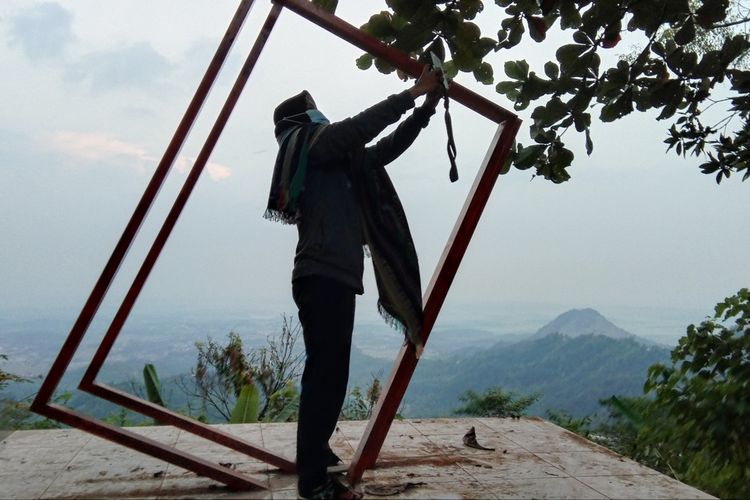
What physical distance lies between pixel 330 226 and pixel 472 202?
875mm

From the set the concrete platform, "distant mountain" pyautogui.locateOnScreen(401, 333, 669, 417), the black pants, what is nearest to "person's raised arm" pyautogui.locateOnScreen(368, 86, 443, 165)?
the black pants

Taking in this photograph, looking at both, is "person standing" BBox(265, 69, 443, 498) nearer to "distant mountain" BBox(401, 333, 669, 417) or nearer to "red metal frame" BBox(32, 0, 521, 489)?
"red metal frame" BBox(32, 0, 521, 489)

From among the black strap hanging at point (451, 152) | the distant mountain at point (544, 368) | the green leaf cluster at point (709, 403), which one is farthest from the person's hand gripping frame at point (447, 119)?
the distant mountain at point (544, 368)

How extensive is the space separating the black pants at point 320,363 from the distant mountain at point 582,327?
33.6 ft

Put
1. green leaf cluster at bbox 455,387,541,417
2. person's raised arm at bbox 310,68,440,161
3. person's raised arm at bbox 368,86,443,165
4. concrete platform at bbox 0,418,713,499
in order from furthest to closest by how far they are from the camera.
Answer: green leaf cluster at bbox 455,387,541,417 < concrete platform at bbox 0,418,713,499 < person's raised arm at bbox 368,86,443,165 < person's raised arm at bbox 310,68,440,161

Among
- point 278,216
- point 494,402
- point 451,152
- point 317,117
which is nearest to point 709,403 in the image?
point 451,152

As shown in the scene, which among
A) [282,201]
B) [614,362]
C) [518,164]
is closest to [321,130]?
[282,201]

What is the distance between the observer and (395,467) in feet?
11.8

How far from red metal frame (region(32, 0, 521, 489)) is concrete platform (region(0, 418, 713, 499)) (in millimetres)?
196

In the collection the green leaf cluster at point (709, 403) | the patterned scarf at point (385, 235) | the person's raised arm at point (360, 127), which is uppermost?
the person's raised arm at point (360, 127)

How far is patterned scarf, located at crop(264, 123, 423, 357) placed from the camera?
→ 9.47ft

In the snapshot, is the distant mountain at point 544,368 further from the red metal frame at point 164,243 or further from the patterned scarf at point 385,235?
the patterned scarf at point 385,235

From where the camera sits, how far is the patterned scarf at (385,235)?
2.89 meters

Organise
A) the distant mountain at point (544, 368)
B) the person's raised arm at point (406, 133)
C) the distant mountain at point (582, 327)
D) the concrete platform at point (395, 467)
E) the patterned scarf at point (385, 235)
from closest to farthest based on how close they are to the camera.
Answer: the patterned scarf at point (385, 235) < the person's raised arm at point (406, 133) < the concrete platform at point (395, 467) < the distant mountain at point (544, 368) < the distant mountain at point (582, 327)
